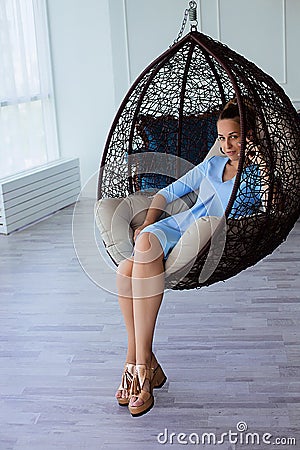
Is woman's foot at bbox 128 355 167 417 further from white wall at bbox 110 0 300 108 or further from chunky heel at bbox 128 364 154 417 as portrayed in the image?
white wall at bbox 110 0 300 108

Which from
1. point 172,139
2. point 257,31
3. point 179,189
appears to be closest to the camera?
point 179,189

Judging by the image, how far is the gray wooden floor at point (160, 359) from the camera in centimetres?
228

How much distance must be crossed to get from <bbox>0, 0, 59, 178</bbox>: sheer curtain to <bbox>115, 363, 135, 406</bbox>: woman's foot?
291 centimetres

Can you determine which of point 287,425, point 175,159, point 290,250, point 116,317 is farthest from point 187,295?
point 287,425

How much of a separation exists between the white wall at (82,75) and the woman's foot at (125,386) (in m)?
3.55

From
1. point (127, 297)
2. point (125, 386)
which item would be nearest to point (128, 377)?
point (125, 386)

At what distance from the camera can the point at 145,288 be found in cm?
236

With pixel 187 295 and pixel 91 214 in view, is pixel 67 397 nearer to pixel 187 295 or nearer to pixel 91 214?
pixel 187 295

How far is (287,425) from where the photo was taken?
2.23 m

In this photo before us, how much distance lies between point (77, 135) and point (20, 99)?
2.30ft

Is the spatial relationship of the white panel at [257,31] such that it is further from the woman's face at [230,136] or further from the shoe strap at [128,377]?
the shoe strap at [128,377]

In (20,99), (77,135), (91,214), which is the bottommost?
(91,214)

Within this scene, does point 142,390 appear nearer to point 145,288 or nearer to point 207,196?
point 145,288

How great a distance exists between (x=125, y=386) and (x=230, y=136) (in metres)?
0.94
